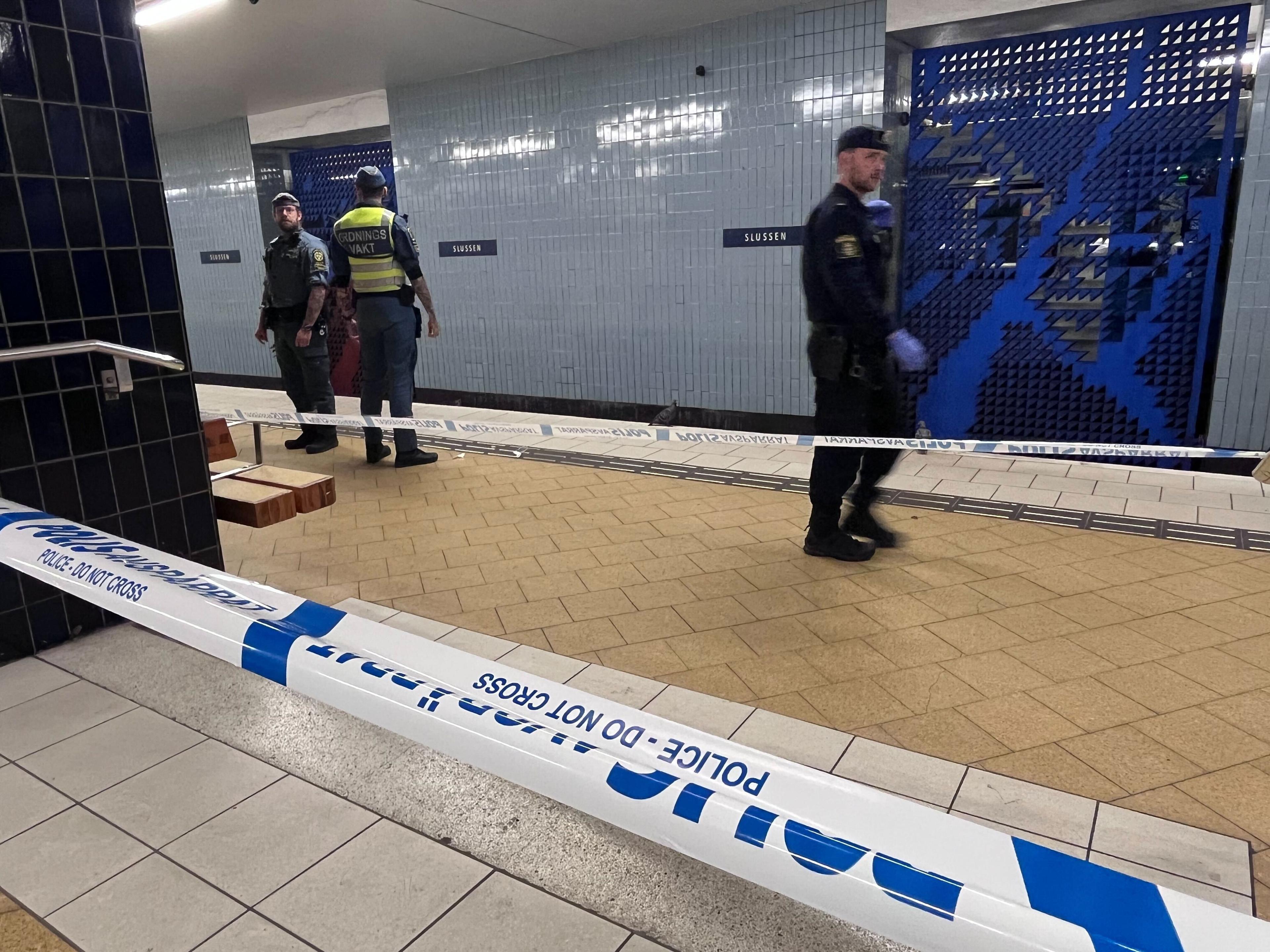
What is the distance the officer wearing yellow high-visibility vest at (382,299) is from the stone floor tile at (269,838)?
147 inches

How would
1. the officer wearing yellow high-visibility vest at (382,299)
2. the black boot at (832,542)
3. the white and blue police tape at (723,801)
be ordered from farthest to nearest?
the officer wearing yellow high-visibility vest at (382,299) → the black boot at (832,542) → the white and blue police tape at (723,801)

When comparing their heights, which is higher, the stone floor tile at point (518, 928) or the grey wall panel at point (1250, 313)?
the grey wall panel at point (1250, 313)

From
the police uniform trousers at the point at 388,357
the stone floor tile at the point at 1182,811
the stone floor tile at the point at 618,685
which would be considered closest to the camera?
the stone floor tile at the point at 1182,811

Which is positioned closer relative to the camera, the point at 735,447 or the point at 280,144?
the point at 735,447

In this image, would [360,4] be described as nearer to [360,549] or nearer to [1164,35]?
[360,549]

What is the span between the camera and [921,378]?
5977mm

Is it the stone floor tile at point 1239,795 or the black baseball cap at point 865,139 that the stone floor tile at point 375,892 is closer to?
the stone floor tile at point 1239,795

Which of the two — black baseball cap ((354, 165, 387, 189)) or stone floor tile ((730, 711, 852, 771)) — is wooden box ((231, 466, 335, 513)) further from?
stone floor tile ((730, 711, 852, 771))

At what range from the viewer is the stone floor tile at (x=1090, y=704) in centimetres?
238

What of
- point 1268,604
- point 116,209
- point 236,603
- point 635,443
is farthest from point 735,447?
point 236,603

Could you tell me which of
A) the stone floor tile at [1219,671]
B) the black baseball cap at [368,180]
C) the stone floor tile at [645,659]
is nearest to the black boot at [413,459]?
the black baseball cap at [368,180]

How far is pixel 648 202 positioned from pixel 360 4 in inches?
94.6

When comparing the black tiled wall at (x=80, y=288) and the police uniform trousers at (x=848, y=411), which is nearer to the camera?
the black tiled wall at (x=80, y=288)

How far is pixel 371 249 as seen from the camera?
5.30 m
